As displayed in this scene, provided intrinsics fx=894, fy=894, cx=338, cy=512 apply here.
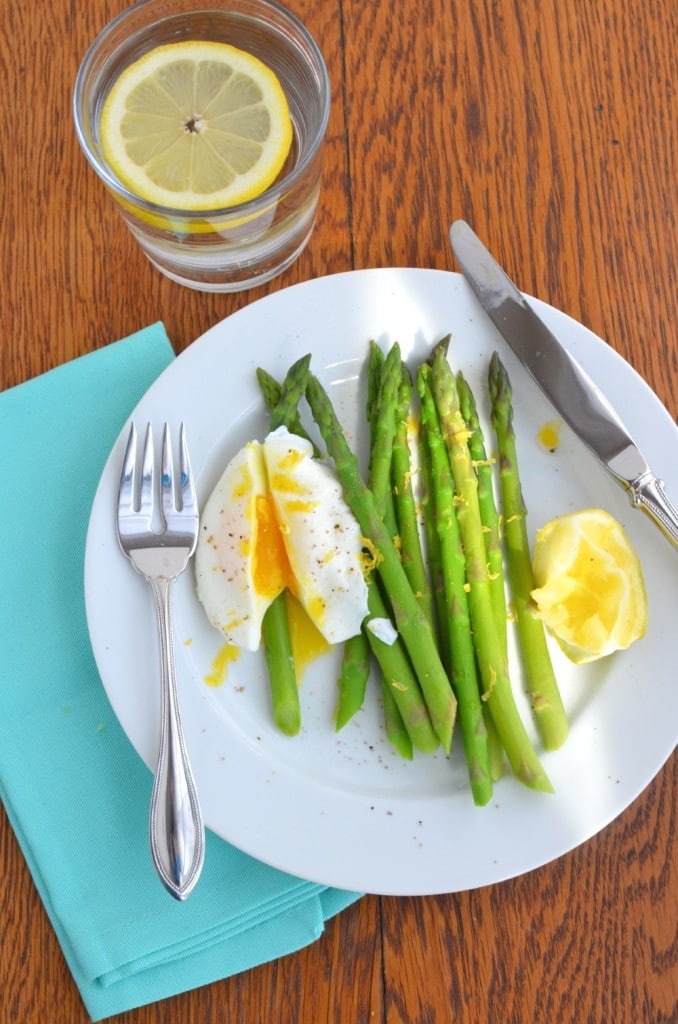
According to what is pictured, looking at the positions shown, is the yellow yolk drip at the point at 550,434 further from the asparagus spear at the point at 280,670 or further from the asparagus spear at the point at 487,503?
the asparagus spear at the point at 280,670

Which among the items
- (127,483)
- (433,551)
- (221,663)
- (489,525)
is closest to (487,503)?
(489,525)

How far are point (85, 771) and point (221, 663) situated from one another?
404 mm

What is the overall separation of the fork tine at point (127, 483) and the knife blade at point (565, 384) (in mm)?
907

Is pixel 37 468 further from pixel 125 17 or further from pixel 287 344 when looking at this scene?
pixel 125 17

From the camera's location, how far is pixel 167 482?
6.67 ft

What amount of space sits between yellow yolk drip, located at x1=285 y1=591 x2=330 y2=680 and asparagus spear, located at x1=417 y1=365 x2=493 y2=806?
0.99 feet

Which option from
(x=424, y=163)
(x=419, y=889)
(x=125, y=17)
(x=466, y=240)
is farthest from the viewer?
(x=424, y=163)

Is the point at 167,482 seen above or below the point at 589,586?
above

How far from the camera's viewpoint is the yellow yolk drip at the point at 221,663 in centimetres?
202

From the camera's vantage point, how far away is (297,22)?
2.07m

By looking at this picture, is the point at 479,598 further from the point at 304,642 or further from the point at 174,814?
the point at 174,814

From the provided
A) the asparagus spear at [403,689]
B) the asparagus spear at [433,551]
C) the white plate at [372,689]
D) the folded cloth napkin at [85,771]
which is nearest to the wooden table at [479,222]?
the folded cloth napkin at [85,771]

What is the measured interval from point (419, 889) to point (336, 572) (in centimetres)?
69

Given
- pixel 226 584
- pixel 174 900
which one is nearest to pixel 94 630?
pixel 226 584
